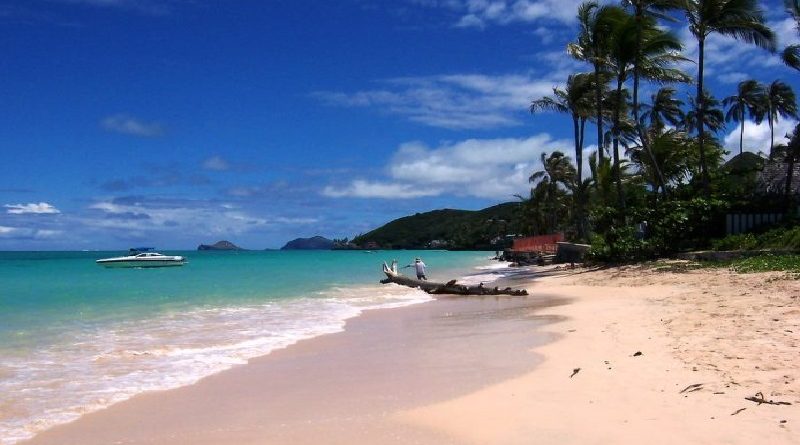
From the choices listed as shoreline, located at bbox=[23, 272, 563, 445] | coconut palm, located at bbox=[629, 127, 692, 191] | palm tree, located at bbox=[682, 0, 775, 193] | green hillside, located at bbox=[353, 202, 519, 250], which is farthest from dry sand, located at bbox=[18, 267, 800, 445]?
green hillside, located at bbox=[353, 202, 519, 250]

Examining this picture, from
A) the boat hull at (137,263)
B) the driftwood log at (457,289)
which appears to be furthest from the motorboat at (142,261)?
the driftwood log at (457,289)

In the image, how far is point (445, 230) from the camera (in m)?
165

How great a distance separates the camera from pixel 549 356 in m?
8.30

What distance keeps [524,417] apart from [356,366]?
3326 mm

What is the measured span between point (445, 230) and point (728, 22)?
5547 inches

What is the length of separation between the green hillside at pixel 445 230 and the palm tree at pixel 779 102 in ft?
219

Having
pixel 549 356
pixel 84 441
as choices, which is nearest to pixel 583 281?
pixel 549 356

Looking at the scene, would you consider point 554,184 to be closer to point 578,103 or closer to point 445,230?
point 578,103

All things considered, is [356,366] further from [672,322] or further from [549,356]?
[672,322]

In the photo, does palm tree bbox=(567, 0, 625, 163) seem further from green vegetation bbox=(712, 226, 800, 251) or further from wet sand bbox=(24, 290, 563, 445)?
wet sand bbox=(24, 290, 563, 445)

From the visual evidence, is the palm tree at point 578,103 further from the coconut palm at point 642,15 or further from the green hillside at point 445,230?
the green hillside at point 445,230

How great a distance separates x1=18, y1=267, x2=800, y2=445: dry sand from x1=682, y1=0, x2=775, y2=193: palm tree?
56.1 ft

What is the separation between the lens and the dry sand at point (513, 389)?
516 centimetres

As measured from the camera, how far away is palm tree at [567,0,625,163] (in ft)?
92.2
